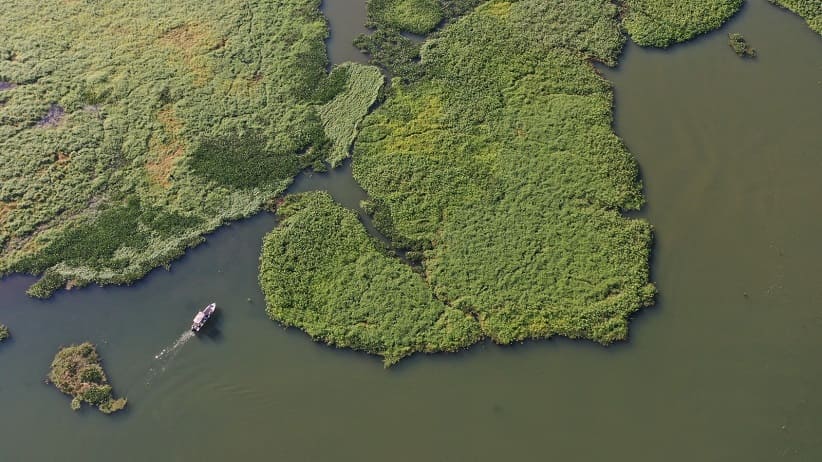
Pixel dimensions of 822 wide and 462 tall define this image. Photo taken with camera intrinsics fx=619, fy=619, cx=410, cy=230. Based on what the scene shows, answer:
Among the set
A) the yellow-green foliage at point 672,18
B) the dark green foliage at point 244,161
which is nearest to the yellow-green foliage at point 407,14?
the dark green foliage at point 244,161

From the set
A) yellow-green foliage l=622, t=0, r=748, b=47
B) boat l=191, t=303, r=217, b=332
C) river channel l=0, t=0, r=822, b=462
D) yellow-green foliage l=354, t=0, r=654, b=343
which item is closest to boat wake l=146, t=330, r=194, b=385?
river channel l=0, t=0, r=822, b=462

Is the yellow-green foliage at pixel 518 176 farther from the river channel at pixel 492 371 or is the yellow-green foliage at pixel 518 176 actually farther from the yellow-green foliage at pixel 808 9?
the yellow-green foliage at pixel 808 9

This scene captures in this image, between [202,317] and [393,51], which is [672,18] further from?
[202,317]

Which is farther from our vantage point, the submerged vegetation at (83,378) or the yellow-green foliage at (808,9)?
the yellow-green foliage at (808,9)

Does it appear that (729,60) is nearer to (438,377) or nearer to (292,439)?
(438,377)

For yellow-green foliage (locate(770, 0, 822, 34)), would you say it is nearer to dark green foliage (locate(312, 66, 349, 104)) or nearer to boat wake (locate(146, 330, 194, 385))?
dark green foliage (locate(312, 66, 349, 104))
